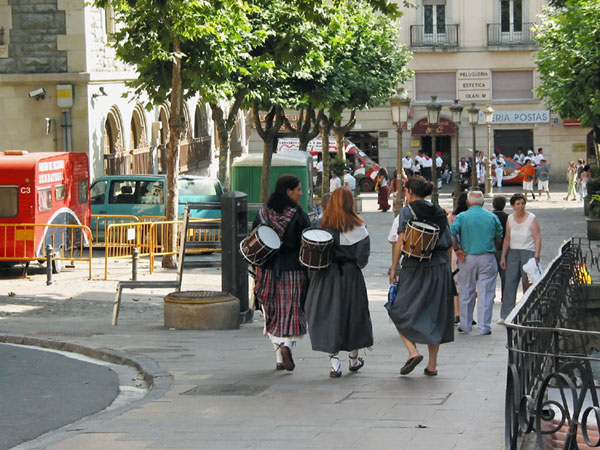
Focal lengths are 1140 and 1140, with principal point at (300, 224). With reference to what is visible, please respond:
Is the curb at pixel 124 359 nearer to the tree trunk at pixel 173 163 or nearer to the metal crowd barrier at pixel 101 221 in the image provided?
the tree trunk at pixel 173 163

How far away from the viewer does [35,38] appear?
2711 cm

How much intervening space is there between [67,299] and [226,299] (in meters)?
4.01

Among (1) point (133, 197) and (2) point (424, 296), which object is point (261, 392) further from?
(1) point (133, 197)

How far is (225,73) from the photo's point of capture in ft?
A: 72.9

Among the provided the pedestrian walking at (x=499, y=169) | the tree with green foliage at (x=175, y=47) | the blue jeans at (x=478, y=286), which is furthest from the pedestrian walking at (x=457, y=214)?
the pedestrian walking at (x=499, y=169)

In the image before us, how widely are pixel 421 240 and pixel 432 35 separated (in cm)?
4585

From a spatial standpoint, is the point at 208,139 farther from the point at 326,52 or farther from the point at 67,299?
the point at 67,299

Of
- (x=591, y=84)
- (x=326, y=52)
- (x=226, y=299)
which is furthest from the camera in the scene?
(x=326, y=52)

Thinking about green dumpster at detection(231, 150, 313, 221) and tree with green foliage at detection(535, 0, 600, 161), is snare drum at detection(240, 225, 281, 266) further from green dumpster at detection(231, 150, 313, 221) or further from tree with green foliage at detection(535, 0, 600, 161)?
green dumpster at detection(231, 150, 313, 221)

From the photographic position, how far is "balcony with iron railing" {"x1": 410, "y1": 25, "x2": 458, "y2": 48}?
53625mm

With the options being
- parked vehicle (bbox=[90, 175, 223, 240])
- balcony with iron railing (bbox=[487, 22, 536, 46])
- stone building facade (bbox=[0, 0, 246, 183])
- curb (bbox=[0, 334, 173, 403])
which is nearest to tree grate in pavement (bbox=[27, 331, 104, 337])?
curb (bbox=[0, 334, 173, 403])

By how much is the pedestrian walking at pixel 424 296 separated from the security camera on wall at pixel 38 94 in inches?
753

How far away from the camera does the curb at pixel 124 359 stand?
9.17 metres

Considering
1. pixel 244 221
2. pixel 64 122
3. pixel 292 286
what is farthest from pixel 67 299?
pixel 64 122
